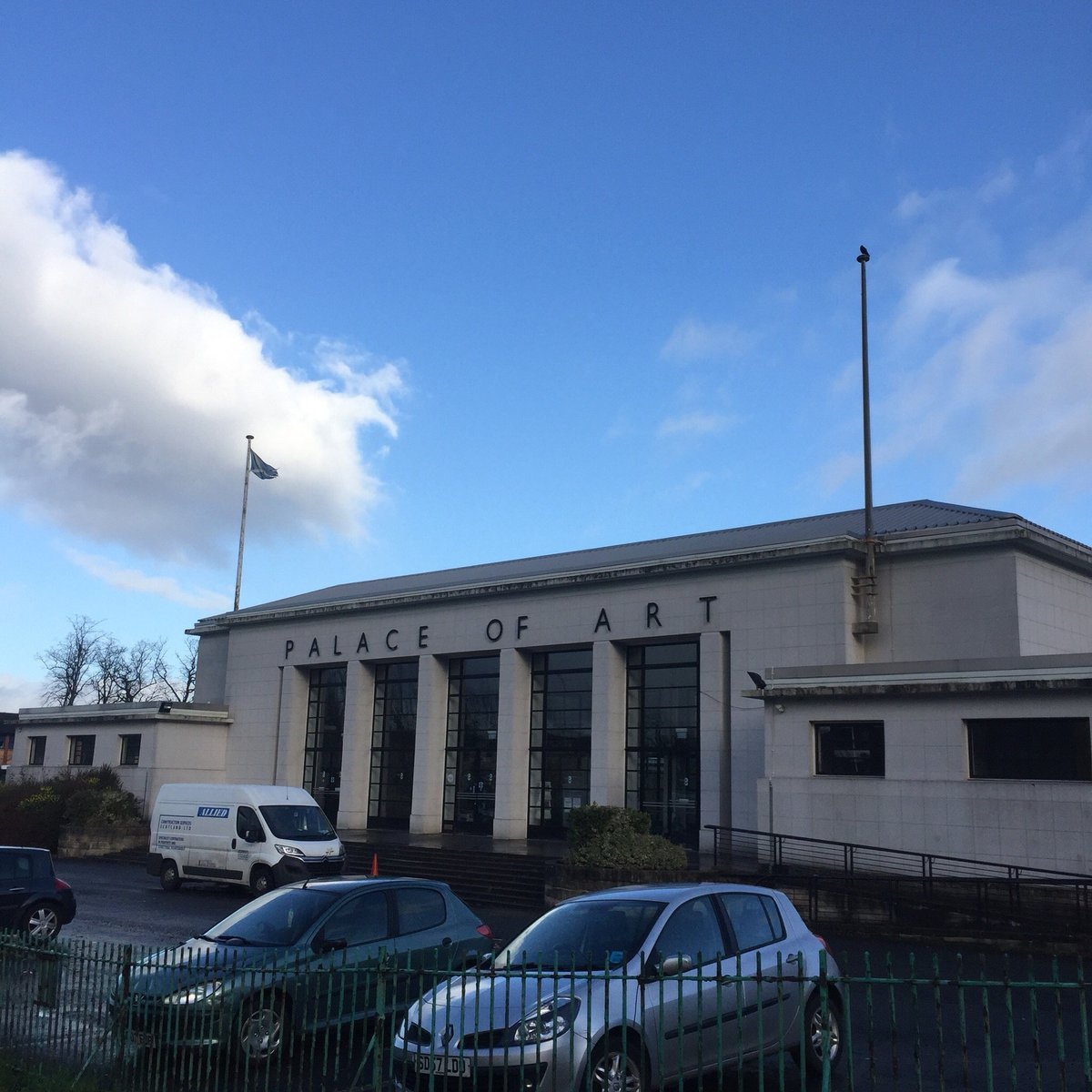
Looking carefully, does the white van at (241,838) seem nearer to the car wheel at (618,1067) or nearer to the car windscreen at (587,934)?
the car windscreen at (587,934)

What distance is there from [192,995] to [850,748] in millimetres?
16311

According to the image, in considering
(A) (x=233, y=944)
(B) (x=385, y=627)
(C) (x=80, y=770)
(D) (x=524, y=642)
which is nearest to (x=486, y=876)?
(D) (x=524, y=642)

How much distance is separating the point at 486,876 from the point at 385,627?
13.6m

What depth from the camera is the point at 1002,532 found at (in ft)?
83.3

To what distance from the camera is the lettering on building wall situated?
96.8 ft

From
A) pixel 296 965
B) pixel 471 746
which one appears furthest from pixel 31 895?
pixel 471 746

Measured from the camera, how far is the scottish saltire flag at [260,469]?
146 feet

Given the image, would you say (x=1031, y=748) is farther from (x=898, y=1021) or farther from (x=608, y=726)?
(x=608, y=726)

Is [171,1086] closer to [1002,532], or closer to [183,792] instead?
[183,792]

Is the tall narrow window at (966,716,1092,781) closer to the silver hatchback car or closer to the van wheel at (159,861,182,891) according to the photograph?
the silver hatchback car

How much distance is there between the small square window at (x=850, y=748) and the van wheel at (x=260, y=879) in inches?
448

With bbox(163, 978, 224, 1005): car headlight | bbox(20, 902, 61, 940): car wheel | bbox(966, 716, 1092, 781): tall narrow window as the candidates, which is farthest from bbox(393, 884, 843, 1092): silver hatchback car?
bbox(966, 716, 1092, 781): tall narrow window

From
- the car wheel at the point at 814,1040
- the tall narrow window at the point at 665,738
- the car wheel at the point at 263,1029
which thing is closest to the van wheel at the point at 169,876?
the tall narrow window at the point at 665,738

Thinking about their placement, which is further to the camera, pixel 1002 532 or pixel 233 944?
pixel 1002 532
